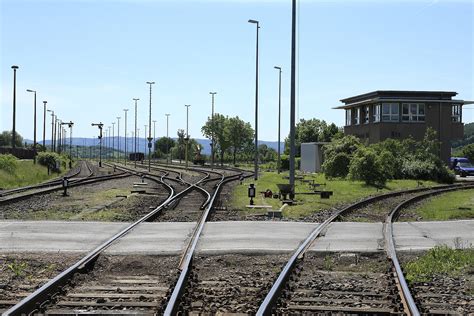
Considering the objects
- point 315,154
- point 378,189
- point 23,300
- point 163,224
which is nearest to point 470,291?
point 23,300

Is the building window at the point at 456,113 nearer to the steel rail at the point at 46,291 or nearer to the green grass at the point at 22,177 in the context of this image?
the green grass at the point at 22,177

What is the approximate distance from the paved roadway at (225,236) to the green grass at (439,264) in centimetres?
111

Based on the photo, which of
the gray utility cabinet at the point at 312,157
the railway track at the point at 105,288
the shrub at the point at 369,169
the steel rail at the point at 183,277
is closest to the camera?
the steel rail at the point at 183,277

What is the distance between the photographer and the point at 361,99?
261 feet

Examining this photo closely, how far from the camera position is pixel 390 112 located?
7212 cm

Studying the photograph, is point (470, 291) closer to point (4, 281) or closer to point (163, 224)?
point (4, 281)

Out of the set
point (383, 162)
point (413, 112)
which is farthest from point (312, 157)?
point (383, 162)

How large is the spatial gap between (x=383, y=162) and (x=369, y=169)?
4.95 ft

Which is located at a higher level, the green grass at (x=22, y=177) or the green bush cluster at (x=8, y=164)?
the green bush cluster at (x=8, y=164)

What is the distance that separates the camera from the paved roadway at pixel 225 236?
1249 centimetres

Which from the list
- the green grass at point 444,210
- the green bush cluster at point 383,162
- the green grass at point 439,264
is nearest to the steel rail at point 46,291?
the green grass at point 439,264

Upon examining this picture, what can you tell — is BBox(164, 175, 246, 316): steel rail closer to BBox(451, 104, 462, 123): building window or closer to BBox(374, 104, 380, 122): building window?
BBox(374, 104, 380, 122): building window

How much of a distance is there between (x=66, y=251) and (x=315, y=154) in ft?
180

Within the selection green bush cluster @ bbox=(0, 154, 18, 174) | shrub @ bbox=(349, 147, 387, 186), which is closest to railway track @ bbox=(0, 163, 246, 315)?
shrub @ bbox=(349, 147, 387, 186)
